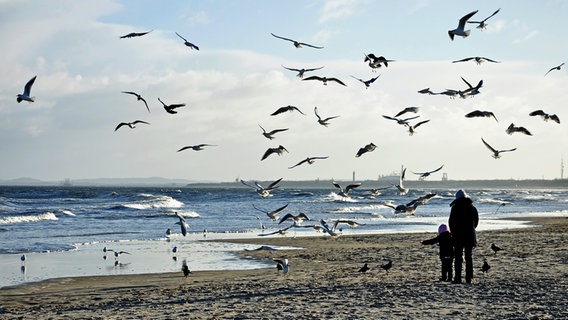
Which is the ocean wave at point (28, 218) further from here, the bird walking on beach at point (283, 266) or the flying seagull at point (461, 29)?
the flying seagull at point (461, 29)

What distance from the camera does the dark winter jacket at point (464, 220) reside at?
11.8 meters

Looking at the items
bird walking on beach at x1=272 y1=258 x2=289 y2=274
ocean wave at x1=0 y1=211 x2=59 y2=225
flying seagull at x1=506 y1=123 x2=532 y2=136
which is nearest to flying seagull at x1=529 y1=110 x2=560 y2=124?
flying seagull at x1=506 y1=123 x2=532 y2=136

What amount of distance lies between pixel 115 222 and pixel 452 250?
28017 mm

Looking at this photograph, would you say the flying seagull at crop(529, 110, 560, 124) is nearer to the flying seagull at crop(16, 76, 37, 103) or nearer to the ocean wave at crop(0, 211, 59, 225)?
the flying seagull at crop(16, 76, 37, 103)

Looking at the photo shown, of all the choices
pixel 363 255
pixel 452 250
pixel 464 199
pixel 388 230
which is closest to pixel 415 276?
pixel 452 250

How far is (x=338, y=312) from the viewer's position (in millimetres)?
9594

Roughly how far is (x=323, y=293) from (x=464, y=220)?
2.69 metres

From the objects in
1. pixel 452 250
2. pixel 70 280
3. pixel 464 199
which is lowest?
pixel 70 280

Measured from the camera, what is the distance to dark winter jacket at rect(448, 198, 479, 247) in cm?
1176

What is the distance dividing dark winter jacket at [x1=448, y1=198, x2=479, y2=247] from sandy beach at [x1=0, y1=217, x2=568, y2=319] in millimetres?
804

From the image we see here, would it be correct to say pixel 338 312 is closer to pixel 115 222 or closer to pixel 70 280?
pixel 70 280

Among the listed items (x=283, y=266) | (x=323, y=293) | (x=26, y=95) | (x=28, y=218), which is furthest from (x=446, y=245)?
(x=28, y=218)

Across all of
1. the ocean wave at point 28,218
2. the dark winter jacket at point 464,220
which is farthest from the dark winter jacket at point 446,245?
the ocean wave at point 28,218

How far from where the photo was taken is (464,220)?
11812mm
